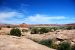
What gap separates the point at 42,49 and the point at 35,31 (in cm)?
3315

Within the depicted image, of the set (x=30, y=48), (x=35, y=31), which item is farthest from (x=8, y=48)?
(x=35, y=31)

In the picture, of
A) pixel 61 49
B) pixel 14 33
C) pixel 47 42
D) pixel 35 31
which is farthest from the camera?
pixel 35 31

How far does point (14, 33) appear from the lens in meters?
45.3

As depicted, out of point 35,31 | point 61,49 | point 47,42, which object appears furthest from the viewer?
point 35,31

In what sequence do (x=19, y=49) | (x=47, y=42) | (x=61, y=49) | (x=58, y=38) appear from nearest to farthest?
(x=19, y=49)
(x=61, y=49)
(x=47, y=42)
(x=58, y=38)

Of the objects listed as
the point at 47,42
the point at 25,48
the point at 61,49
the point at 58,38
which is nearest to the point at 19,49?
the point at 25,48

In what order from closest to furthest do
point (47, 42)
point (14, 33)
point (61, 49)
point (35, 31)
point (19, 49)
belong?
point (19, 49), point (61, 49), point (47, 42), point (14, 33), point (35, 31)

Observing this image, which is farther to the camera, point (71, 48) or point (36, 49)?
point (71, 48)

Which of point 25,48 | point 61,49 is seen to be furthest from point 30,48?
point 61,49

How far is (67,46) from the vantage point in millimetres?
27188

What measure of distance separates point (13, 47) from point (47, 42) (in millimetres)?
7894

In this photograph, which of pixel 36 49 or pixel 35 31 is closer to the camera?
pixel 36 49

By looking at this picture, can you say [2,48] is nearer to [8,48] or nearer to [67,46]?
[8,48]

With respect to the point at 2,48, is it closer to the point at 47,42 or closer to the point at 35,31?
the point at 47,42
